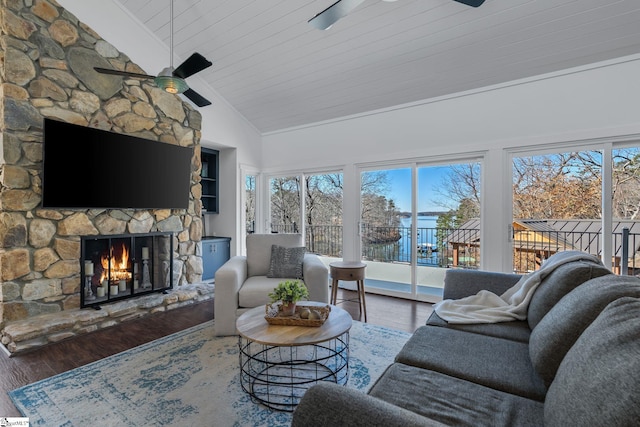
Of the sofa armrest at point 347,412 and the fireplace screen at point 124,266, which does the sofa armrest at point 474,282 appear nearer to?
the sofa armrest at point 347,412

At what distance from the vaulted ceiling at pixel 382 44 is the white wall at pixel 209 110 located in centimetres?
14

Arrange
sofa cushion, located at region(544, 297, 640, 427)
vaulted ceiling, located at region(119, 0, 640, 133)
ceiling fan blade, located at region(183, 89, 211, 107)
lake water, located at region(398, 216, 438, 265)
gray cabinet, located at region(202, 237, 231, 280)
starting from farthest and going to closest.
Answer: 1. gray cabinet, located at region(202, 237, 231, 280)
2. lake water, located at region(398, 216, 438, 265)
3. ceiling fan blade, located at region(183, 89, 211, 107)
4. vaulted ceiling, located at region(119, 0, 640, 133)
5. sofa cushion, located at region(544, 297, 640, 427)

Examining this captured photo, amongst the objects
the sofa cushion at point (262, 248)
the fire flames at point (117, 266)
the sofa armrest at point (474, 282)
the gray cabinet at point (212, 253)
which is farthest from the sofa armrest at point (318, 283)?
the gray cabinet at point (212, 253)

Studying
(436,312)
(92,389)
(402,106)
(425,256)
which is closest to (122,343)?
(92,389)

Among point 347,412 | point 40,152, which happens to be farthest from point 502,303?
point 40,152

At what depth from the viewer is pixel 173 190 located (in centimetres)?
406

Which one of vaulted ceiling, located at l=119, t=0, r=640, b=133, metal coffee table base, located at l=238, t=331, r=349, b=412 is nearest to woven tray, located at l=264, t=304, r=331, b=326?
metal coffee table base, located at l=238, t=331, r=349, b=412

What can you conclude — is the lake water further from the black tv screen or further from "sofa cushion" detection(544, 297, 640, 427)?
"sofa cushion" detection(544, 297, 640, 427)

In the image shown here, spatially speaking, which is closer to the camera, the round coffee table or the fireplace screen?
the round coffee table

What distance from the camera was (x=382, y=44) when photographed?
336 cm

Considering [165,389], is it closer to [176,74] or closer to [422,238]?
[176,74]

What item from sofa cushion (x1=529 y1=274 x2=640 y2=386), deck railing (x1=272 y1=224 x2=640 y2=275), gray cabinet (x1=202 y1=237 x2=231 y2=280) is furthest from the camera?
gray cabinet (x1=202 y1=237 x2=231 y2=280)

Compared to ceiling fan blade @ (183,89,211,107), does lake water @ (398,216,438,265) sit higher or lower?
lower

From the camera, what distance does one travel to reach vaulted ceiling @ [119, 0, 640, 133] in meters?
2.78
